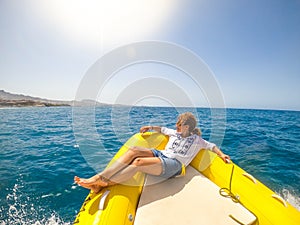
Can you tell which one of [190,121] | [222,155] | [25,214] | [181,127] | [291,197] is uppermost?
[190,121]

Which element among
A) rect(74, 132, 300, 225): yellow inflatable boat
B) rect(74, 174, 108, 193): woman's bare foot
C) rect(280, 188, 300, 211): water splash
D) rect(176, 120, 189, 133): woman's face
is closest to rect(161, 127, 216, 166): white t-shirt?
rect(176, 120, 189, 133): woman's face

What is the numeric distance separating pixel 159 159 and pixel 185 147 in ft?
1.98

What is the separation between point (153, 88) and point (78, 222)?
11.5 feet

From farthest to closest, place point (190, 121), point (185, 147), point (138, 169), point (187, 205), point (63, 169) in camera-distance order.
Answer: point (63, 169), point (190, 121), point (185, 147), point (138, 169), point (187, 205)

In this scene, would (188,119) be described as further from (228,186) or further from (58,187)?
(58,187)

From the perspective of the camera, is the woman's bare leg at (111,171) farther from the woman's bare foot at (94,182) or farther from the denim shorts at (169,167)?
the denim shorts at (169,167)

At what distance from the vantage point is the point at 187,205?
74.2 inches

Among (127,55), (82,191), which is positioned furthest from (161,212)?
(127,55)

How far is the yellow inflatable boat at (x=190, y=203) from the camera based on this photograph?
1.63 metres

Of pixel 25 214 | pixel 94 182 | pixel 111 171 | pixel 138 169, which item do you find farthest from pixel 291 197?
pixel 25 214

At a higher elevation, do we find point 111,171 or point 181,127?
point 181,127

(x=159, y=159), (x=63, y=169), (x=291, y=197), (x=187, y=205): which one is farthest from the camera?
(x=63, y=169)

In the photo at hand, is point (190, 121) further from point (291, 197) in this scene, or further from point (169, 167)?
point (291, 197)

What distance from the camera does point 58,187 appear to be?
3311 mm
